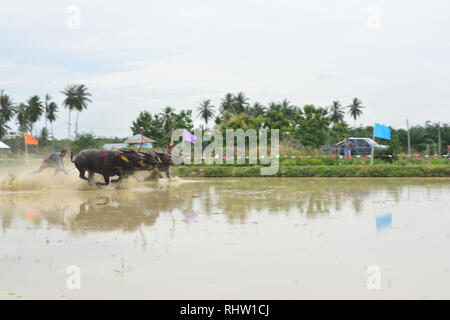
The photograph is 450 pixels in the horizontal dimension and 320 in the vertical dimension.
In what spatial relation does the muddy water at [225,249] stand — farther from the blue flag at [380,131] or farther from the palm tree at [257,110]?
the palm tree at [257,110]

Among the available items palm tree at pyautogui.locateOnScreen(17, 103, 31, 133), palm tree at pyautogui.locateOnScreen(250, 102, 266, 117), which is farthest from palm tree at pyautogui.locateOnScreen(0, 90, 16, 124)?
palm tree at pyautogui.locateOnScreen(250, 102, 266, 117)

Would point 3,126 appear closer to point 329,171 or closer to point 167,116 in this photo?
point 167,116

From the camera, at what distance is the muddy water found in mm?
5586

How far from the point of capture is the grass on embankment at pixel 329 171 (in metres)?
25.5

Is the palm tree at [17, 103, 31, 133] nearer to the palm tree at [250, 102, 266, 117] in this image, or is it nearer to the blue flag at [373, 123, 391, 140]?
the palm tree at [250, 102, 266, 117]

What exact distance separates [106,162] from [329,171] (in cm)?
1306

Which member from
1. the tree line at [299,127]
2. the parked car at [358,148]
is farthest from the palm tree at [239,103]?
the parked car at [358,148]

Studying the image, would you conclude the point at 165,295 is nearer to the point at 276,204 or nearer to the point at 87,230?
the point at 87,230

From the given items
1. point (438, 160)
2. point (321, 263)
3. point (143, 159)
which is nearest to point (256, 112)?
point (438, 160)

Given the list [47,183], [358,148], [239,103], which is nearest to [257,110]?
[239,103]

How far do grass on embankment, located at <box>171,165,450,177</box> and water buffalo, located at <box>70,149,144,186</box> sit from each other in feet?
30.6

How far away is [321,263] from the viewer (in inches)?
259

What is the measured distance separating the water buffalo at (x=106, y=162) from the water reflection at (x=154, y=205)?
0.75 metres
